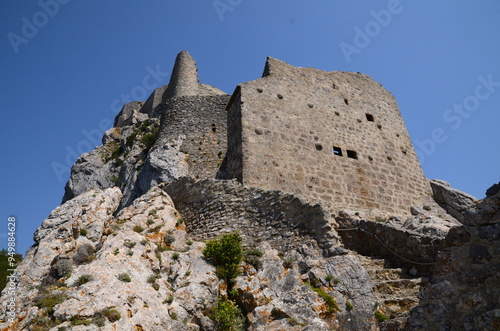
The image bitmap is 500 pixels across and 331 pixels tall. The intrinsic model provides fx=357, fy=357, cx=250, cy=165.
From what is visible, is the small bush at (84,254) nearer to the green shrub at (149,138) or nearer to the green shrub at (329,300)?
the green shrub at (329,300)

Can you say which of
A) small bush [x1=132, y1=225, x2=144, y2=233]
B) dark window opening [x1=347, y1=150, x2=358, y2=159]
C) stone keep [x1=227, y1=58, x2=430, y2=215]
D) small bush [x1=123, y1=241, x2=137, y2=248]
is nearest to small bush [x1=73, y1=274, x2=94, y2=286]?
small bush [x1=123, y1=241, x2=137, y2=248]

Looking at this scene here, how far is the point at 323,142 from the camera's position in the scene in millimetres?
15750

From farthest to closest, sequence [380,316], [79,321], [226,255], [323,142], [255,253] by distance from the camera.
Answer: [323,142], [255,253], [226,255], [380,316], [79,321]

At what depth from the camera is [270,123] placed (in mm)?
15258

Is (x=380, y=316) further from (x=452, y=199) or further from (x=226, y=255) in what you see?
(x=452, y=199)

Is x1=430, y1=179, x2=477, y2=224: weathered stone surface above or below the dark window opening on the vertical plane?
below

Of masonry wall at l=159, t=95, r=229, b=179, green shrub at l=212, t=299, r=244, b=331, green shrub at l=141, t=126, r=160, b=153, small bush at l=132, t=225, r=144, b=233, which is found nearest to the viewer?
green shrub at l=212, t=299, r=244, b=331

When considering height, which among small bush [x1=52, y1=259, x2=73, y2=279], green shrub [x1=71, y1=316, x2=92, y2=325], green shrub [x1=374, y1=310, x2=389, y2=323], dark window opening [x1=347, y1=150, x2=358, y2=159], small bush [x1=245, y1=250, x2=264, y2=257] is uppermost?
dark window opening [x1=347, y1=150, x2=358, y2=159]

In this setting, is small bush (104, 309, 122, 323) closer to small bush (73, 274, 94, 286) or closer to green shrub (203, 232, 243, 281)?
small bush (73, 274, 94, 286)

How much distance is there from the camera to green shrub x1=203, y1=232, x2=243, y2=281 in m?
8.98

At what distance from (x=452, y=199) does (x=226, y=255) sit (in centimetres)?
1226

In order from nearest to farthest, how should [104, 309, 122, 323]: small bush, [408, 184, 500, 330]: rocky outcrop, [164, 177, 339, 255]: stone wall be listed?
[408, 184, 500, 330]: rocky outcrop
[104, 309, 122, 323]: small bush
[164, 177, 339, 255]: stone wall

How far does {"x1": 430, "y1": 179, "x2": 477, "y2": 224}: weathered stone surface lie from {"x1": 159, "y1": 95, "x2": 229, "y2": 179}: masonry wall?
11035 millimetres

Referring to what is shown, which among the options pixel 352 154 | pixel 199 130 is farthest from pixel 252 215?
pixel 199 130
